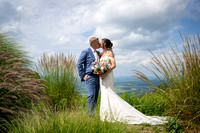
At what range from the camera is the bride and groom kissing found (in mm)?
3691

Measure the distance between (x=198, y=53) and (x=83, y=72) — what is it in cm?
252

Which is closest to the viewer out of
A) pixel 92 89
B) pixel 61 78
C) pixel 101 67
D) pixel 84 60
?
pixel 101 67

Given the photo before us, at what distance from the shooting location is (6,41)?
18.8ft

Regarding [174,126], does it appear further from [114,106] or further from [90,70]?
[90,70]

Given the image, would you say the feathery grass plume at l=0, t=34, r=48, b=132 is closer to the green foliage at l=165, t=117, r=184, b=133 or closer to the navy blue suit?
the navy blue suit

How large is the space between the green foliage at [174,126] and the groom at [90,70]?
165 cm

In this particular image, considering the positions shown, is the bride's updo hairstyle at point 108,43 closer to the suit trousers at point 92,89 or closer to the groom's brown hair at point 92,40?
the groom's brown hair at point 92,40

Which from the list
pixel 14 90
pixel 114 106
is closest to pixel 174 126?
pixel 114 106

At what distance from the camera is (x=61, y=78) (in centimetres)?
568

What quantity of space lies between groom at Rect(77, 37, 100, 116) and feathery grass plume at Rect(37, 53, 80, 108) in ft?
5.80

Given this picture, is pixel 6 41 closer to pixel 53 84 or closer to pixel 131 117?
pixel 53 84

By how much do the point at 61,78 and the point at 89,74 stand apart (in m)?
2.16

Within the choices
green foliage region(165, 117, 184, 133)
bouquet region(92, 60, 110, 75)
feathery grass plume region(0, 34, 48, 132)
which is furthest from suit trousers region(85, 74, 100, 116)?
green foliage region(165, 117, 184, 133)

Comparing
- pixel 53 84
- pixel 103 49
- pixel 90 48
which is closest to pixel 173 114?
pixel 103 49
